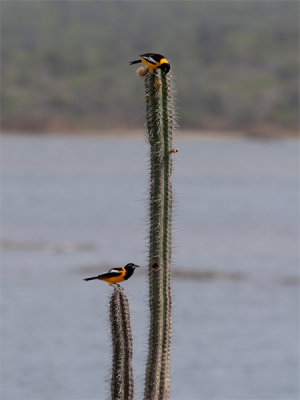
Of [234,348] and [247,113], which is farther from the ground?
[247,113]

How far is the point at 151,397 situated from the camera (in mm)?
7352

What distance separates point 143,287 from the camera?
2316 centimetres

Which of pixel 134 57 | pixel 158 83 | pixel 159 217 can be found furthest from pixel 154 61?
pixel 134 57

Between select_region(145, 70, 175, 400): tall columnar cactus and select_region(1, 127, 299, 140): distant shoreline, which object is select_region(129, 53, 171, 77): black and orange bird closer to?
select_region(145, 70, 175, 400): tall columnar cactus

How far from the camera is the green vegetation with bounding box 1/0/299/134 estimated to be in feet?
284

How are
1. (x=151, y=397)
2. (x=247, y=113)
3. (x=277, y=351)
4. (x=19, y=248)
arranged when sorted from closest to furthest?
(x=151, y=397) → (x=277, y=351) → (x=19, y=248) → (x=247, y=113)

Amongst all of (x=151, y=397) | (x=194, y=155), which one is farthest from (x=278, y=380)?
(x=194, y=155)

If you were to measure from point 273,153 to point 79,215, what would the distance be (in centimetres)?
4108

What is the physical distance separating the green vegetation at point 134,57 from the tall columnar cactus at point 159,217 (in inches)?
2781

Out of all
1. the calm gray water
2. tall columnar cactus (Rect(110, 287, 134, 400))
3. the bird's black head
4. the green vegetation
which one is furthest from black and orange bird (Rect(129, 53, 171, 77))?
the green vegetation

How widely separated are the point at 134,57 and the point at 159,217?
96221 millimetres

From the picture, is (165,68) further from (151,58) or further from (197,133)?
(197,133)

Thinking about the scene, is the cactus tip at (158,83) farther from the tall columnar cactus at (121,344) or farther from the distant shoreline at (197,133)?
the distant shoreline at (197,133)

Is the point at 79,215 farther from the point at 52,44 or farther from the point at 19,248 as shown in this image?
the point at 52,44
